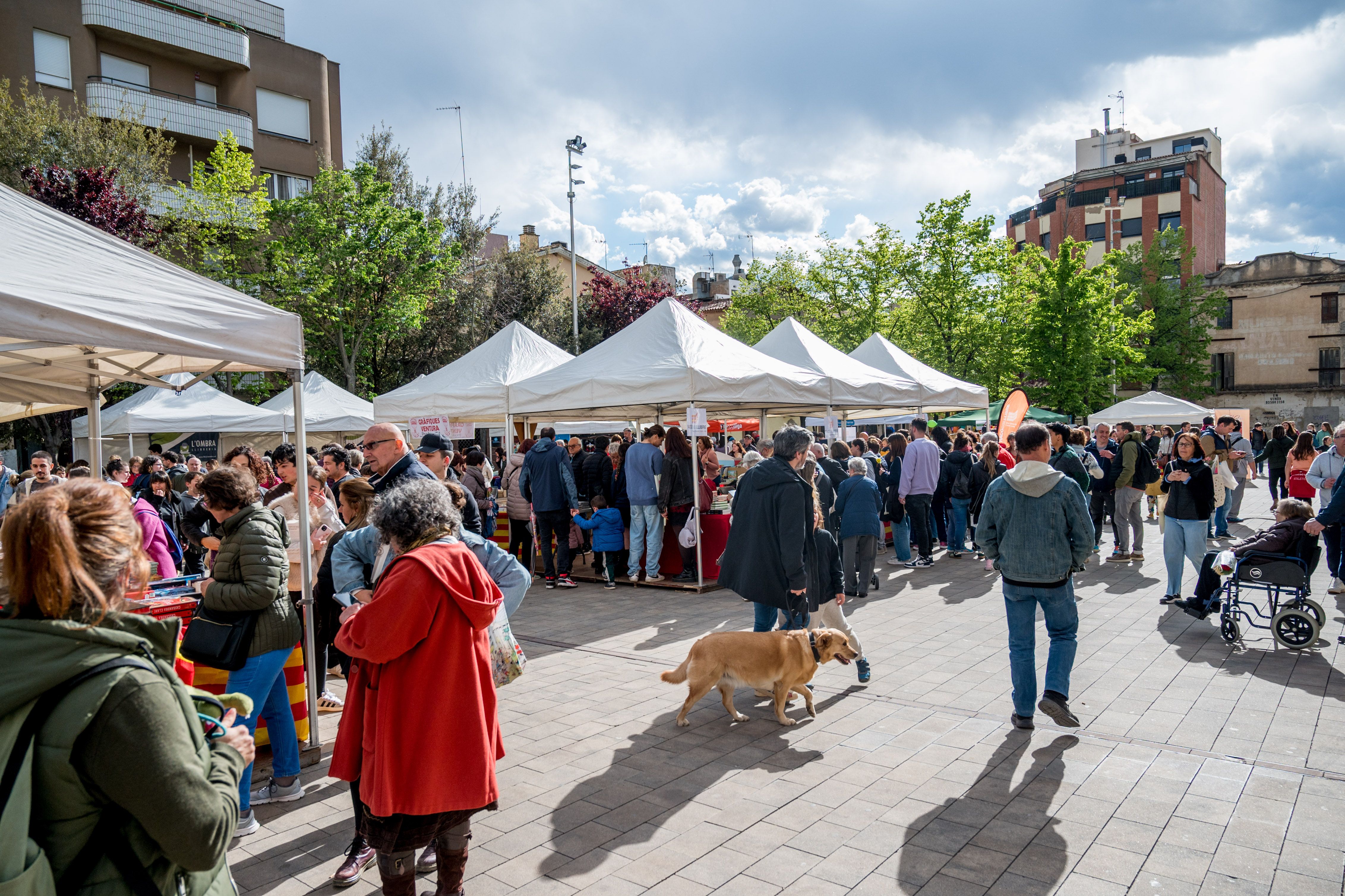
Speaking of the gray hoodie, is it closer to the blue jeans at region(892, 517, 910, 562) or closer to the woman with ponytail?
the woman with ponytail

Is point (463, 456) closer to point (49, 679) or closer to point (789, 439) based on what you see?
point (789, 439)

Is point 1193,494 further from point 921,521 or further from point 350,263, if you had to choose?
point 350,263

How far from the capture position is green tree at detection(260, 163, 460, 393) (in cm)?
2170

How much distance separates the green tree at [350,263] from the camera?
854 inches

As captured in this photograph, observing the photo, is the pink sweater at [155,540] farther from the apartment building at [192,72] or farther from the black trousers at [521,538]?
the apartment building at [192,72]

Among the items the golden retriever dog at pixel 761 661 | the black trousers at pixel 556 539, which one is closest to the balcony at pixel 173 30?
the black trousers at pixel 556 539

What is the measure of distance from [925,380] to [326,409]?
11711 millimetres

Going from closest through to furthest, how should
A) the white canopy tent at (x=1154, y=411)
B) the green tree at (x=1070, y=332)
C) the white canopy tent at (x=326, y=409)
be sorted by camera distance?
1. the white canopy tent at (x=326, y=409)
2. the white canopy tent at (x=1154, y=411)
3. the green tree at (x=1070, y=332)

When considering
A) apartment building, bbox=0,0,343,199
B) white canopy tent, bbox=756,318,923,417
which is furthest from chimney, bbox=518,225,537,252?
white canopy tent, bbox=756,318,923,417

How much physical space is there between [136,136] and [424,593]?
25.0 m

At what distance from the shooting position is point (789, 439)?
5504mm

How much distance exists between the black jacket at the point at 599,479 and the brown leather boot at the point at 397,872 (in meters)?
8.03

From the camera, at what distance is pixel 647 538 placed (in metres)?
10.6

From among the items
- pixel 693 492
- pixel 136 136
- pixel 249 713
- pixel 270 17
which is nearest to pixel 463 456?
pixel 693 492
